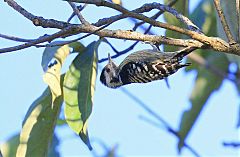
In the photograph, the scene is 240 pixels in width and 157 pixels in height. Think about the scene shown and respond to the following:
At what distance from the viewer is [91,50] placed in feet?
4.97

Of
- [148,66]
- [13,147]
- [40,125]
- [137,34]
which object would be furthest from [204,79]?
[137,34]

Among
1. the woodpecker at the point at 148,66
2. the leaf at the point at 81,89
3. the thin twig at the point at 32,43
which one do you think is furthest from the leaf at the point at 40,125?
the thin twig at the point at 32,43

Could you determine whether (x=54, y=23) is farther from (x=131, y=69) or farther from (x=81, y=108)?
(x=81, y=108)

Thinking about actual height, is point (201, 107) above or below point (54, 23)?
below

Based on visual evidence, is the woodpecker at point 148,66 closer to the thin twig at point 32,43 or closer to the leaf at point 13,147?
the thin twig at point 32,43

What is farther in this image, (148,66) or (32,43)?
(148,66)

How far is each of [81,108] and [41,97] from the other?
0.55 ft

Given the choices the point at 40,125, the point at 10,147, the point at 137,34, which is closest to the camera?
the point at 137,34

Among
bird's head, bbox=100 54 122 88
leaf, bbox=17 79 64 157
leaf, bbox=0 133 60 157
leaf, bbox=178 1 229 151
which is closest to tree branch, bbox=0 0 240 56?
bird's head, bbox=100 54 122 88

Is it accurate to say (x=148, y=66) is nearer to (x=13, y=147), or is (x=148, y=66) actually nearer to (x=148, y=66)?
(x=148, y=66)

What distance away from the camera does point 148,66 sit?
1257 millimetres

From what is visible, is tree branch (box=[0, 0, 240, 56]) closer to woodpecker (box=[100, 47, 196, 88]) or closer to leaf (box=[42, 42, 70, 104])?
woodpecker (box=[100, 47, 196, 88])


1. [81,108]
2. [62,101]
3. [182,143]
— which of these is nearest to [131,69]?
[81,108]

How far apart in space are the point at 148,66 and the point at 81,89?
229mm
